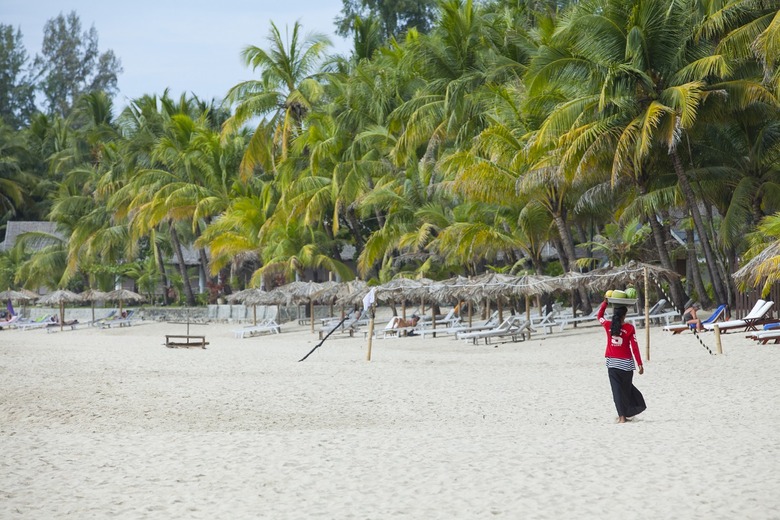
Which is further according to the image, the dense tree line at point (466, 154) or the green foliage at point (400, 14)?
the green foliage at point (400, 14)

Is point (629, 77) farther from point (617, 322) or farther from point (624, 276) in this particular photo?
point (617, 322)

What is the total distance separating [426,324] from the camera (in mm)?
25047

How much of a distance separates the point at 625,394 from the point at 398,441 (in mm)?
2268

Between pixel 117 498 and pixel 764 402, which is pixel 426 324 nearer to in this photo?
pixel 764 402

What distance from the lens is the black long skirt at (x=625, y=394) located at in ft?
28.0

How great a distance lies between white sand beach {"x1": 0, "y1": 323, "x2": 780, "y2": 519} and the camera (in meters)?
5.88

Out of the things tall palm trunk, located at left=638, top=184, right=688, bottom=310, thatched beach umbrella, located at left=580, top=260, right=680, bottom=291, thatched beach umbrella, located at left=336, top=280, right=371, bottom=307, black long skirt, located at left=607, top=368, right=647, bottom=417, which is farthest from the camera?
thatched beach umbrella, located at left=336, top=280, right=371, bottom=307

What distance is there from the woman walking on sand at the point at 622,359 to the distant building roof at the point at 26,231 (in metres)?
43.2

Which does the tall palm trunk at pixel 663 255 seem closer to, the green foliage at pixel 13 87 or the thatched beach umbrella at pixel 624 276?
the thatched beach umbrella at pixel 624 276

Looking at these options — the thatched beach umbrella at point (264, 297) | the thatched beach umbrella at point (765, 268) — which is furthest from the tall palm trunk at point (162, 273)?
the thatched beach umbrella at point (765, 268)

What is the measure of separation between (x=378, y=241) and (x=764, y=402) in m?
19.9

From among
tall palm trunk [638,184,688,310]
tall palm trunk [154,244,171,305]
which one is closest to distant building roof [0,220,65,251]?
tall palm trunk [154,244,171,305]

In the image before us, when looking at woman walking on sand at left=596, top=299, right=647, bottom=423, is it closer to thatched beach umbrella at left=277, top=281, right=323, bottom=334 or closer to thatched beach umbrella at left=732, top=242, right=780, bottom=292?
thatched beach umbrella at left=732, top=242, right=780, bottom=292

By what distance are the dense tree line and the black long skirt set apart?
305 inches
